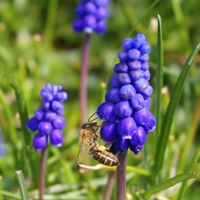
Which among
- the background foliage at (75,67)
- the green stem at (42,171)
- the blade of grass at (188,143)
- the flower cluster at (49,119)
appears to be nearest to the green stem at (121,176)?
the flower cluster at (49,119)

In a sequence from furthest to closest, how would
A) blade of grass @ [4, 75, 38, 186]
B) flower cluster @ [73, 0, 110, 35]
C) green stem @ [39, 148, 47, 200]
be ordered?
flower cluster @ [73, 0, 110, 35]
green stem @ [39, 148, 47, 200]
blade of grass @ [4, 75, 38, 186]

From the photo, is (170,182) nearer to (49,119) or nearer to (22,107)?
(49,119)

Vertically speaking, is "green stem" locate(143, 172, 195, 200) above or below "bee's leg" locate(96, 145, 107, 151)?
below

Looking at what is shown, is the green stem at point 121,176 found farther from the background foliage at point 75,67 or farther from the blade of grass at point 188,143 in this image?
the blade of grass at point 188,143

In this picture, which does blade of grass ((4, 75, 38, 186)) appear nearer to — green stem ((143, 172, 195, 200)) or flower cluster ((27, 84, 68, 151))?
flower cluster ((27, 84, 68, 151))

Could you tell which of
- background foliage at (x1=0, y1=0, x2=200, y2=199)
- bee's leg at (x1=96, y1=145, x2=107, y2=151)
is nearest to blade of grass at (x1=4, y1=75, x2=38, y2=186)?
background foliage at (x1=0, y1=0, x2=200, y2=199)

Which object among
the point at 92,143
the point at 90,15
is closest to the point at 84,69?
the point at 90,15

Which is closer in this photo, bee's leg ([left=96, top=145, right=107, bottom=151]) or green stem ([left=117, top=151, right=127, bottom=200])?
green stem ([left=117, top=151, right=127, bottom=200])
